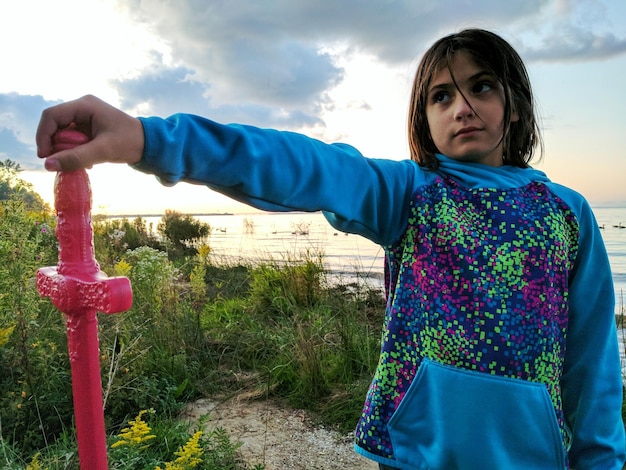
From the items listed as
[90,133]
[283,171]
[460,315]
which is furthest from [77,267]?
[460,315]

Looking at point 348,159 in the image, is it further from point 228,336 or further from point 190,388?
point 228,336

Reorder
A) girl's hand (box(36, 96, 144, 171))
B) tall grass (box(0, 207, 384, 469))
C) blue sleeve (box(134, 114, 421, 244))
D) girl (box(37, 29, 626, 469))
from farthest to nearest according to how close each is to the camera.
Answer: tall grass (box(0, 207, 384, 469)) < girl (box(37, 29, 626, 469)) < blue sleeve (box(134, 114, 421, 244)) < girl's hand (box(36, 96, 144, 171))

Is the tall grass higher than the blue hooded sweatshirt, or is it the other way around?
the blue hooded sweatshirt

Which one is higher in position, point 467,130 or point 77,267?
point 467,130

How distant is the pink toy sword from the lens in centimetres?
88

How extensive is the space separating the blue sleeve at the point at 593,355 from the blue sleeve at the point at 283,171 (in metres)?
0.59

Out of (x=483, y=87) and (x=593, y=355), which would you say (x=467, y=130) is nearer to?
(x=483, y=87)

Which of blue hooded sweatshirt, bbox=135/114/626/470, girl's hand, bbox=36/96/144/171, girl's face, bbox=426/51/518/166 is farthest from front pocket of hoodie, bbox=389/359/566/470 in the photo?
girl's hand, bbox=36/96/144/171

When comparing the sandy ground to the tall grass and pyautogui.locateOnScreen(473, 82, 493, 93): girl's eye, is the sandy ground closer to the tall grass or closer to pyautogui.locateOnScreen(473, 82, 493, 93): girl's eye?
the tall grass

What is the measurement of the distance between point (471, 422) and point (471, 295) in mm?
313

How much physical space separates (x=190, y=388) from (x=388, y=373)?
87.6 inches

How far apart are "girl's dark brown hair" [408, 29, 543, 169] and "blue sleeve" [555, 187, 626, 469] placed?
0.22 meters

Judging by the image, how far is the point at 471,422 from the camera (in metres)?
1.29

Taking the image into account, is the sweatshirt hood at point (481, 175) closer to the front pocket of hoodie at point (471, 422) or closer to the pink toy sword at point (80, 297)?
the front pocket of hoodie at point (471, 422)
